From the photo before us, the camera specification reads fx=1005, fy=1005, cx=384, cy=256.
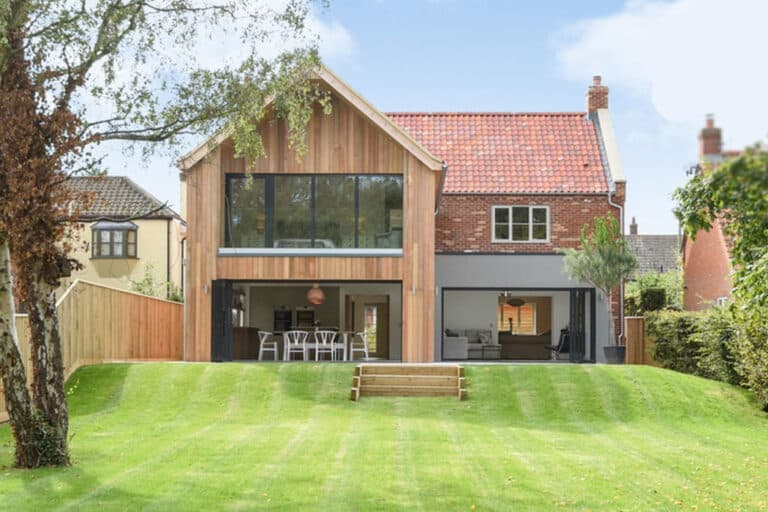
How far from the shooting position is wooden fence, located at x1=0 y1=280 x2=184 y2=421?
66.6 feet

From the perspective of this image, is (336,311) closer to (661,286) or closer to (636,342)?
(636,342)

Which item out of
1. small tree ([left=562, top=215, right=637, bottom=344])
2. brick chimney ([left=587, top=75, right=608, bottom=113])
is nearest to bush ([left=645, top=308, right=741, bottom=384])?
small tree ([left=562, top=215, right=637, bottom=344])

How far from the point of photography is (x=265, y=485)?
425 inches

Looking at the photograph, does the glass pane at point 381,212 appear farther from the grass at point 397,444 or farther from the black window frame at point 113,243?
the black window frame at point 113,243

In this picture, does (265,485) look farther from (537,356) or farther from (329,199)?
(537,356)

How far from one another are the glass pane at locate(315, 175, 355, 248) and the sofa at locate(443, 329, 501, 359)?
7.95m

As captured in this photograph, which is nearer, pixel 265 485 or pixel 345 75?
pixel 265 485

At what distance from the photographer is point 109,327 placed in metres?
22.8

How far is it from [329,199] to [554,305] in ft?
38.3

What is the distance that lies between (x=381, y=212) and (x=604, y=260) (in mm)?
6182

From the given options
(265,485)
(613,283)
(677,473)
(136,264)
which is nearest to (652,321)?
(613,283)

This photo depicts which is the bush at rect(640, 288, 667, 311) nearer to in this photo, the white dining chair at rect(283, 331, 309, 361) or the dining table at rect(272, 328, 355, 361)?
the dining table at rect(272, 328, 355, 361)

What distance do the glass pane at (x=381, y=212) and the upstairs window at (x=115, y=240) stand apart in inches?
734

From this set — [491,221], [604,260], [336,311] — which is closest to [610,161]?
[491,221]
